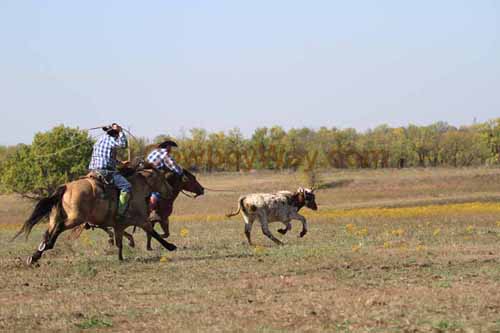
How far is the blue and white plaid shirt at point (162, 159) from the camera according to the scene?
63.0 feet

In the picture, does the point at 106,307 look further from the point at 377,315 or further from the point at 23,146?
the point at 23,146

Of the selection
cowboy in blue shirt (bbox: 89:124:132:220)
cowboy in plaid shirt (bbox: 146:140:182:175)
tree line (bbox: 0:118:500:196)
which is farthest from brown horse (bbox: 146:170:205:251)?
tree line (bbox: 0:118:500:196)

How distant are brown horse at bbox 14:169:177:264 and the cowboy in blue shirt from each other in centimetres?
19

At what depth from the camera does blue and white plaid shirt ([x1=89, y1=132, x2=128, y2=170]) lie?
1662cm

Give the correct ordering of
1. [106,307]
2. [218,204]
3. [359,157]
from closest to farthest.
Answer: [106,307]
[218,204]
[359,157]

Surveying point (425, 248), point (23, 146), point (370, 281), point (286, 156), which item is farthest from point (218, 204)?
point (370, 281)

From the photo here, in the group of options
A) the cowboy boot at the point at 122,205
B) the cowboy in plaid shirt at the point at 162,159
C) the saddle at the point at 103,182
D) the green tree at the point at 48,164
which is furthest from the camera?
the green tree at the point at 48,164

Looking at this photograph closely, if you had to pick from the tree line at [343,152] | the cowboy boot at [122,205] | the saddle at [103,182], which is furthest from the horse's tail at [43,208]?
the tree line at [343,152]

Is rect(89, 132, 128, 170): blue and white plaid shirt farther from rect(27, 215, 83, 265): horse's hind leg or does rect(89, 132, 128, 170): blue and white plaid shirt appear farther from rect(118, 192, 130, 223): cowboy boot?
rect(27, 215, 83, 265): horse's hind leg

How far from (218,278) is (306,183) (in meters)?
61.2

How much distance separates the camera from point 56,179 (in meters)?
59.5

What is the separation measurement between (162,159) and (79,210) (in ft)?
11.9

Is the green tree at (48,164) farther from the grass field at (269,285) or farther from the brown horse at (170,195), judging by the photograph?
the brown horse at (170,195)

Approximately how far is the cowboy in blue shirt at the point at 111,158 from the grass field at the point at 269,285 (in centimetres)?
148
